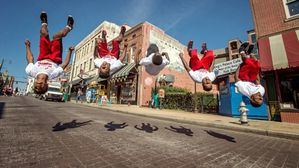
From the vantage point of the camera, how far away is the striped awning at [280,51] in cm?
808

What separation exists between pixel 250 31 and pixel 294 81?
20.7m

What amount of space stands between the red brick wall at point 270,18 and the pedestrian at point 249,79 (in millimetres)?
8019

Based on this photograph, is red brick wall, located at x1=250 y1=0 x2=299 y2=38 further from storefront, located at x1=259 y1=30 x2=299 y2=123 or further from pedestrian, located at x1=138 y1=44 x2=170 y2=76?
pedestrian, located at x1=138 y1=44 x2=170 y2=76

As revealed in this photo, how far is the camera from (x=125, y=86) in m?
20.7

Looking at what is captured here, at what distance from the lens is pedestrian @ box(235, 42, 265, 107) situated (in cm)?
405

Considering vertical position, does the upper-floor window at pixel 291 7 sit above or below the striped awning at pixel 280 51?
above

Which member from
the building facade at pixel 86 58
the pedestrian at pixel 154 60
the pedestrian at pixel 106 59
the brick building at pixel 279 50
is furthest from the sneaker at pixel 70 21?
the building facade at pixel 86 58

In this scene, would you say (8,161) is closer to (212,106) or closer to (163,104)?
(212,106)

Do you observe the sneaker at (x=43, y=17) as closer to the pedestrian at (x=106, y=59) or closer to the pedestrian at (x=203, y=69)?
the pedestrian at (x=106, y=59)

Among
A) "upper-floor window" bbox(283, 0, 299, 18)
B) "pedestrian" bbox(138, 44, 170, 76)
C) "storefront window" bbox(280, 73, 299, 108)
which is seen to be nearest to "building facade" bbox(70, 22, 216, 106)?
"upper-floor window" bbox(283, 0, 299, 18)

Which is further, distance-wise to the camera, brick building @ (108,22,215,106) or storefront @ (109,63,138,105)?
storefront @ (109,63,138,105)

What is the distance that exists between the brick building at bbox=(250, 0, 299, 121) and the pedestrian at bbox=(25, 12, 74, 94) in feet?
32.9

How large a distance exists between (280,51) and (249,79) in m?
6.66

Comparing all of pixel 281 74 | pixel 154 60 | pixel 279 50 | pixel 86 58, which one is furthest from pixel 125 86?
pixel 154 60
